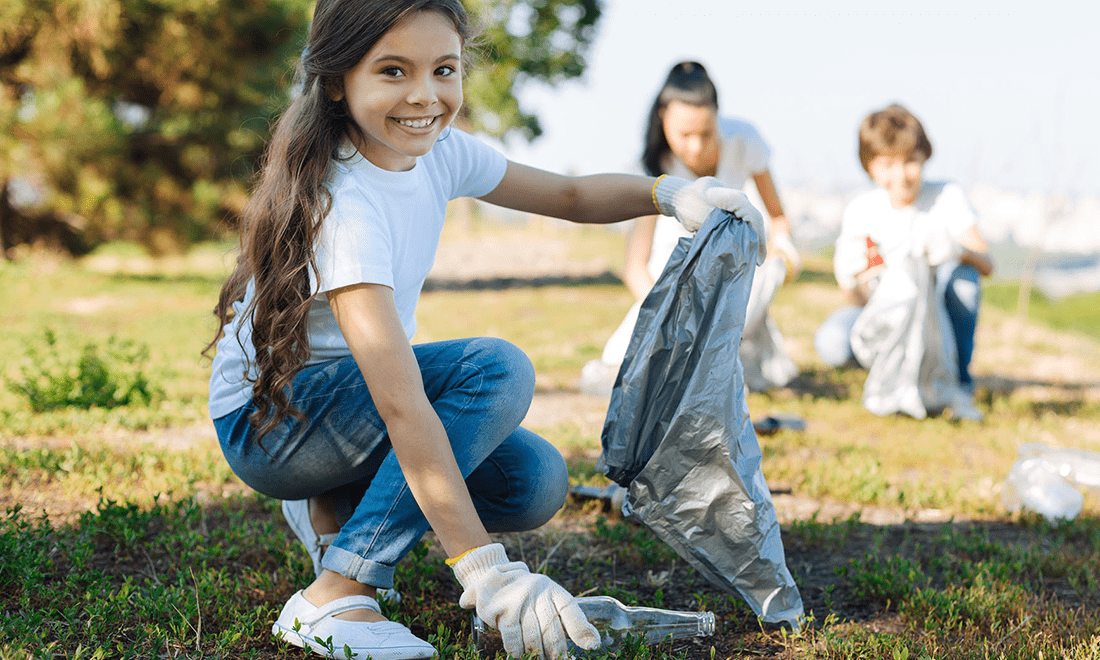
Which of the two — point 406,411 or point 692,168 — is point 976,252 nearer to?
point 692,168

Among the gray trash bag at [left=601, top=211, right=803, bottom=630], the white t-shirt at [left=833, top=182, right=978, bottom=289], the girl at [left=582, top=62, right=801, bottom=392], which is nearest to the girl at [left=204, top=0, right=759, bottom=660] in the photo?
the gray trash bag at [left=601, top=211, right=803, bottom=630]

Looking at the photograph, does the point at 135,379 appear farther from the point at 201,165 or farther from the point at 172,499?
the point at 201,165

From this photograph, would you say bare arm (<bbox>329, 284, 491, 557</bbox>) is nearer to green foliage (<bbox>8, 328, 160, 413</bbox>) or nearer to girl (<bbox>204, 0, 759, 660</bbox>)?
girl (<bbox>204, 0, 759, 660</bbox>)

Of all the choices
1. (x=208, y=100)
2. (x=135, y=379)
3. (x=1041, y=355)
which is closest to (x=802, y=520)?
(x=135, y=379)

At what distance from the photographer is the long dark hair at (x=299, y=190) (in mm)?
1641

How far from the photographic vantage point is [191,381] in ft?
14.8

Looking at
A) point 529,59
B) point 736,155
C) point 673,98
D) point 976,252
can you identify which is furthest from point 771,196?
point 529,59

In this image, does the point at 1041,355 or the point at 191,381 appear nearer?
the point at 191,381

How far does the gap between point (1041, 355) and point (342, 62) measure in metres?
6.41

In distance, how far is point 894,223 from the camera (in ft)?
14.2

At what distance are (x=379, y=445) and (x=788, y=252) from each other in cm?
231

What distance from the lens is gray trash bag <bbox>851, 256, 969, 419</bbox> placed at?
4.14 metres

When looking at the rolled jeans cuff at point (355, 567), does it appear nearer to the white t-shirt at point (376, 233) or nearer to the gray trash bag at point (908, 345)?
the white t-shirt at point (376, 233)

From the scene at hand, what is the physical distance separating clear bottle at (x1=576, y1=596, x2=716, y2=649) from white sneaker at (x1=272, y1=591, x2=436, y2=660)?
0.35 meters
